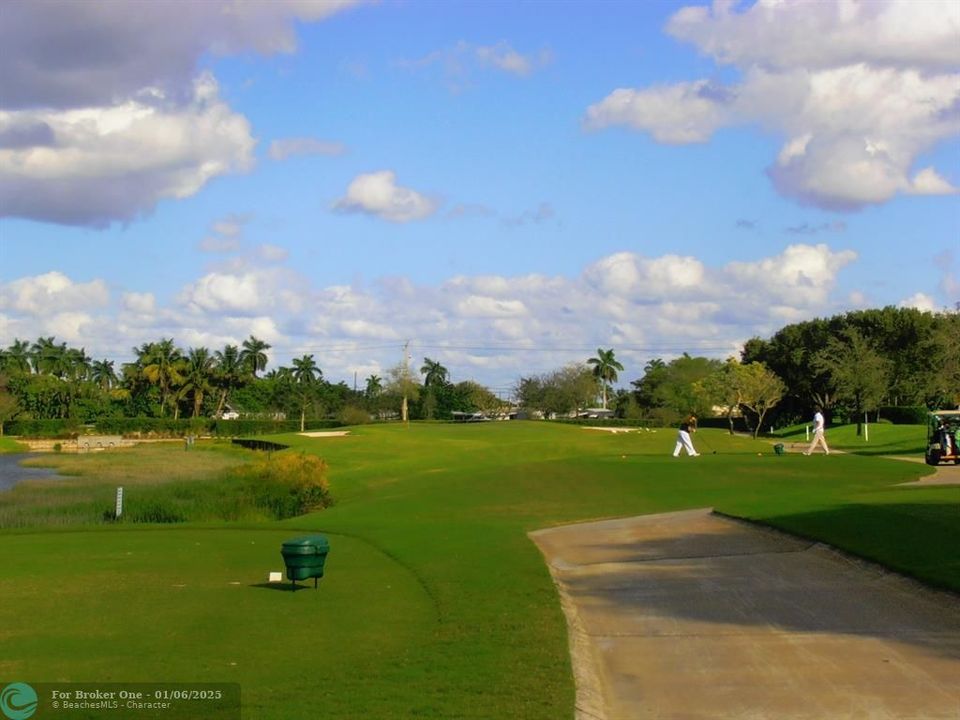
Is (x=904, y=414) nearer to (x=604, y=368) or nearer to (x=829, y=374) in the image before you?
(x=829, y=374)

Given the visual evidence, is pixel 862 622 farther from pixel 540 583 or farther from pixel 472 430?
pixel 472 430

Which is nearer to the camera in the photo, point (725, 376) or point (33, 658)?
point (33, 658)

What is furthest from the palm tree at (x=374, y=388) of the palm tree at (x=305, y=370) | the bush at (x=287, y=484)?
the bush at (x=287, y=484)

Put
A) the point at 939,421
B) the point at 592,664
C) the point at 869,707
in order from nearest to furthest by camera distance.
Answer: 1. the point at 869,707
2. the point at 592,664
3. the point at 939,421

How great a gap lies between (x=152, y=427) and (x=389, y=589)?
112 m

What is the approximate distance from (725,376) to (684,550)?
83.2 m

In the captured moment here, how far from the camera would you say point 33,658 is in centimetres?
1338

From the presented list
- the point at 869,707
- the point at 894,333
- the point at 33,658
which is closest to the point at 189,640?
the point at 33,658

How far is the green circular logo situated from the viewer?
10.7 metres

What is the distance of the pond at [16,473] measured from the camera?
64938mm

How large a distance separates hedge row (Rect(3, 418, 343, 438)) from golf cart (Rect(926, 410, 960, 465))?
8807 cm

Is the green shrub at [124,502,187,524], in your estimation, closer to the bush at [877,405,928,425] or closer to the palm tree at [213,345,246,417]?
the bush at [877,405,928,425]

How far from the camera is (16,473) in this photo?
7331 cm

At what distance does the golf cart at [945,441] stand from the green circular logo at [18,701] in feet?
135
